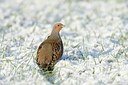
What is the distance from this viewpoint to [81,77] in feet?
20.8

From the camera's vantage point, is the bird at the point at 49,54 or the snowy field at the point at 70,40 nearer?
the snowy field at the point at 70,40

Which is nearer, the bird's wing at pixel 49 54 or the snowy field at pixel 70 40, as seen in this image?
the snowy field at pixel 70 40

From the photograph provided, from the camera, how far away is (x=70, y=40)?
873 cm

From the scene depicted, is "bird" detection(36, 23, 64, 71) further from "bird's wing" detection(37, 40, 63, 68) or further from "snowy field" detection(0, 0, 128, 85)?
"snowy field" detection(0, 0, 128, 85)

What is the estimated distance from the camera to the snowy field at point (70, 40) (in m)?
6.34

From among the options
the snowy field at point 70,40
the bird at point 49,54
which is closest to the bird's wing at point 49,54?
the bird at point 49,54

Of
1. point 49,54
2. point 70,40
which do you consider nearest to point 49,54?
point 49,54

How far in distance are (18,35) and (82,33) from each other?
1335 millimetres

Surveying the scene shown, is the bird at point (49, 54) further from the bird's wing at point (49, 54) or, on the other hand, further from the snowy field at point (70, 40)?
the snowy field at point (70, 40)

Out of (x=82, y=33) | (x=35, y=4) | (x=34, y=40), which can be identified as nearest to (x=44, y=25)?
(x=82, y=33)

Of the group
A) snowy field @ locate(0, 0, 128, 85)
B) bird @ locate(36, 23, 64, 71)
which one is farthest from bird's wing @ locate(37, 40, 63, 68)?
snowy field @ locate(0, 0, 128, 85)

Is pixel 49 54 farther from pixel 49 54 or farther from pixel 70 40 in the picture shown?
pixel 70 40

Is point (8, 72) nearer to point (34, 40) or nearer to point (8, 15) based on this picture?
point (34, 40)

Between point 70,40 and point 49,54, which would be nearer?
point 49,54
